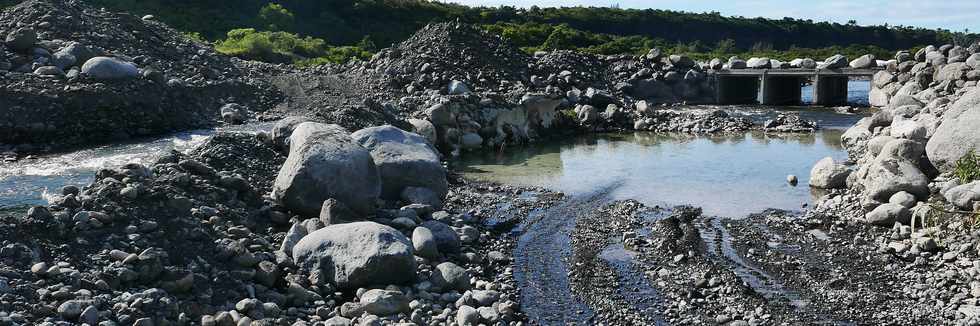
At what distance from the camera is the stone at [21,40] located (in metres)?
23.4

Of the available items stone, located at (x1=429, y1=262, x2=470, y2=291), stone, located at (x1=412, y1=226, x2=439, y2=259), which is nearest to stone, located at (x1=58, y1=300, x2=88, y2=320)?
stone, located at (x1=429, y1=262, x2=470, y2=291)

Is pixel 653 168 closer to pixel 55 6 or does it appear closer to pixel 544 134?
pixel 544 134

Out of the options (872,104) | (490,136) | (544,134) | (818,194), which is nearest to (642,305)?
(818,194)

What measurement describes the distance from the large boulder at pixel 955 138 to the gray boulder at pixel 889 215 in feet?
8.40

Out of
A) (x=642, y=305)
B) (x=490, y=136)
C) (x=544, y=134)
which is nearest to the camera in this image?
(x=642, y=305)

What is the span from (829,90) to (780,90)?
131 inches

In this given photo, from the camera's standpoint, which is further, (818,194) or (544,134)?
(544,134)

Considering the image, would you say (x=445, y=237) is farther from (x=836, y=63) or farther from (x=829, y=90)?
(x=829, y=90)

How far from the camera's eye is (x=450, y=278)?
12.6 m

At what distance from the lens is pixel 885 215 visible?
1647 centimetres

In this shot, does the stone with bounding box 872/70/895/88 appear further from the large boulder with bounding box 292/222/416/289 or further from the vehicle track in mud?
the large boulder with bounding box 292/222/416/289

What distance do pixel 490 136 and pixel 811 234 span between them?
14.3 meters

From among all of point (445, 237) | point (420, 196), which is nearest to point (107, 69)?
point (420, 196)

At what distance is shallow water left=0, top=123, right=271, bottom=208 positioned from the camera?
606 inches
